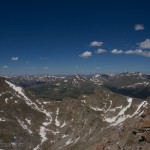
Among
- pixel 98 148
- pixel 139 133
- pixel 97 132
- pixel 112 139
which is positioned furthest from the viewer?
pixel 97 132

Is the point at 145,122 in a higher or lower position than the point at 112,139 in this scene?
higher

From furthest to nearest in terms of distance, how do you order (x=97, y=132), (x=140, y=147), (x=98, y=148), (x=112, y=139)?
(x=97, y=132) < (x=112, y=139) < (x=98, y=148) < (x=140, y=147)

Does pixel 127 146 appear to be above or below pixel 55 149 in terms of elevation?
above

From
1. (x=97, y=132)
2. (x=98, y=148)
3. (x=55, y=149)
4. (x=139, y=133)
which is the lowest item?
(x=55, y=149)

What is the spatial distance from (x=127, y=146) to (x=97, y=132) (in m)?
153

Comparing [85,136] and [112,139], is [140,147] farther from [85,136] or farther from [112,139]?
[85,136]

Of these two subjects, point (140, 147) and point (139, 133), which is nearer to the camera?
point (140, 147)

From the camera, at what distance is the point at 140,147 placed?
142ft

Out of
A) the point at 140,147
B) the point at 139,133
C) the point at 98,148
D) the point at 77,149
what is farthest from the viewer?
the point at 77,149

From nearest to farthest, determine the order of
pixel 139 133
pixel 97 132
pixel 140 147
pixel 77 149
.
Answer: pixel 140 147 → pixel 139 133 → pixel 77 149 → pixel 97 132

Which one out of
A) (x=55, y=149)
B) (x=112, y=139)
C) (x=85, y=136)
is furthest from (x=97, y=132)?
(x=112, y=139)

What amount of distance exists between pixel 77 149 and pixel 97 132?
39163 millimetres

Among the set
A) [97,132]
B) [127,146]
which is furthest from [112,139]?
[97,132]

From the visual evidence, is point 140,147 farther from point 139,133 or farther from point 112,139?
point 112,139
